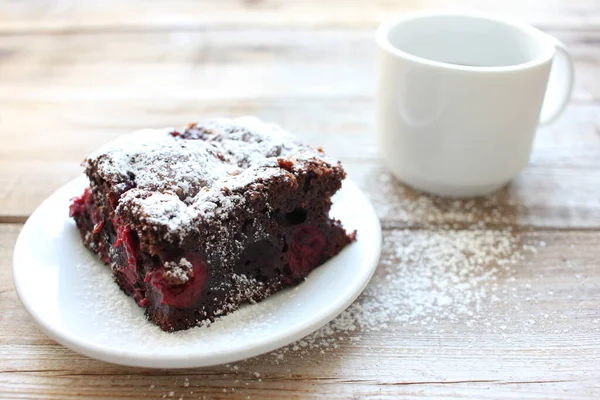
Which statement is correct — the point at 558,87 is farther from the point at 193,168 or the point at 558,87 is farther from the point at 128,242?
the point at 128,242

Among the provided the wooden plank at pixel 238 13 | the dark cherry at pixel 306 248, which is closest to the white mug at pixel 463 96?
the dark cherry at pixel 306 248

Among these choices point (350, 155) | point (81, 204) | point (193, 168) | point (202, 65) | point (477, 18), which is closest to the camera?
point (193, 168)

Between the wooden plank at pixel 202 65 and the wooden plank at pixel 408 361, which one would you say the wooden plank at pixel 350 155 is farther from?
the wooden plank at pixel 408 361

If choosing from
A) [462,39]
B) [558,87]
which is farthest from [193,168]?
[558,87]

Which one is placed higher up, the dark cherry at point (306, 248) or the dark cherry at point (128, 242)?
the dark cherry at point (128, 242)

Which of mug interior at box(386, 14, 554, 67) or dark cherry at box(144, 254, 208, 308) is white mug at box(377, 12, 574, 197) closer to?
mug interior at box(386, 14, 554, 67)

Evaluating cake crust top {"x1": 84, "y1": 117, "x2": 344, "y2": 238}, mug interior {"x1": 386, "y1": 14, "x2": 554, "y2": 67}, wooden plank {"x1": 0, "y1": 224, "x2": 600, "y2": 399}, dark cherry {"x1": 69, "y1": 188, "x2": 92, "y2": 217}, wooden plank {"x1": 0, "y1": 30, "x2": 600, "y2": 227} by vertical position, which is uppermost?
mug interior {"x1": 386, "y1": 14, "x2": 554, "y2": 67}

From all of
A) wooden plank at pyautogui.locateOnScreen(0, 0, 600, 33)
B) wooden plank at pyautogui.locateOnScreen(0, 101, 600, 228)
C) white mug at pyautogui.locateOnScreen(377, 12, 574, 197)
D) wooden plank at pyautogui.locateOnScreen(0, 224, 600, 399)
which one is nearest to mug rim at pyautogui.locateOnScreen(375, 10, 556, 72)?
white mug at pyautogui.locateOnScreen(377, 12, 574, 197)
